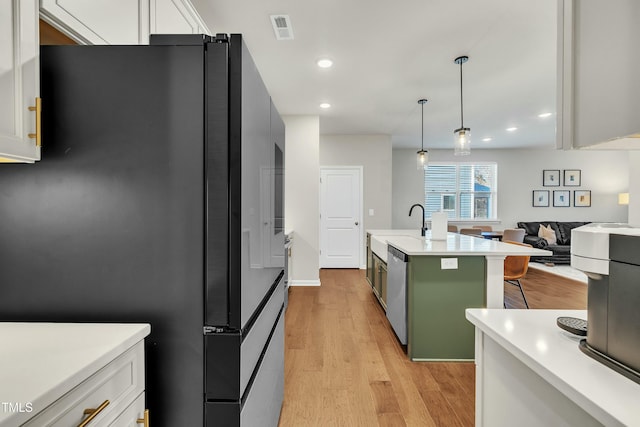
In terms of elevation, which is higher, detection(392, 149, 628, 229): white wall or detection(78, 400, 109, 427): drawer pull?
detection(392, 149, 628, 229): white wall

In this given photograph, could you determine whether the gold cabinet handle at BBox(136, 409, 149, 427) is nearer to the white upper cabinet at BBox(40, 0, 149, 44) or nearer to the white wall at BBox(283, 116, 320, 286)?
the white upper cabinet at BBox(40, 0, 149, 44)

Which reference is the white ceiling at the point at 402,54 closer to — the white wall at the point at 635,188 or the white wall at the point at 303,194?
the white wall at the point at 303,194

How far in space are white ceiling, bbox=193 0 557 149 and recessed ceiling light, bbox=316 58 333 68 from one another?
0.19 ft

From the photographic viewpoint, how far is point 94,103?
3.04ft

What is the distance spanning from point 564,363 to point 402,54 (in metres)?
3.03

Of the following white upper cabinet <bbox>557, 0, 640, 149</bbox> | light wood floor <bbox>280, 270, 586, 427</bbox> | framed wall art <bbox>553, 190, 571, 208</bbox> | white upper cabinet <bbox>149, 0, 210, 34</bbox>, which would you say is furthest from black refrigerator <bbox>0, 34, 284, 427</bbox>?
framed wall art <bbox>553, 190, 571, 208</bbox>

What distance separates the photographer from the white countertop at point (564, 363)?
564 mm

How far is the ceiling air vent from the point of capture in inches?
98.0

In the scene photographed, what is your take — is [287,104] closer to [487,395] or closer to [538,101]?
[538,101]

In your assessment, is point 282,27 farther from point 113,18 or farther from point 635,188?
point 635,188

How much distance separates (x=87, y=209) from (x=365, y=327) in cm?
288

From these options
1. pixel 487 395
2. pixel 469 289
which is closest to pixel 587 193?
pixel 469 289

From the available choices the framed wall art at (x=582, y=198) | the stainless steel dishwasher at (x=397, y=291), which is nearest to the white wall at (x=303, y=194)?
the stainless steel dishwasher at (x=397, y=291)

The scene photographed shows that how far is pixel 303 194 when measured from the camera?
199 inches
